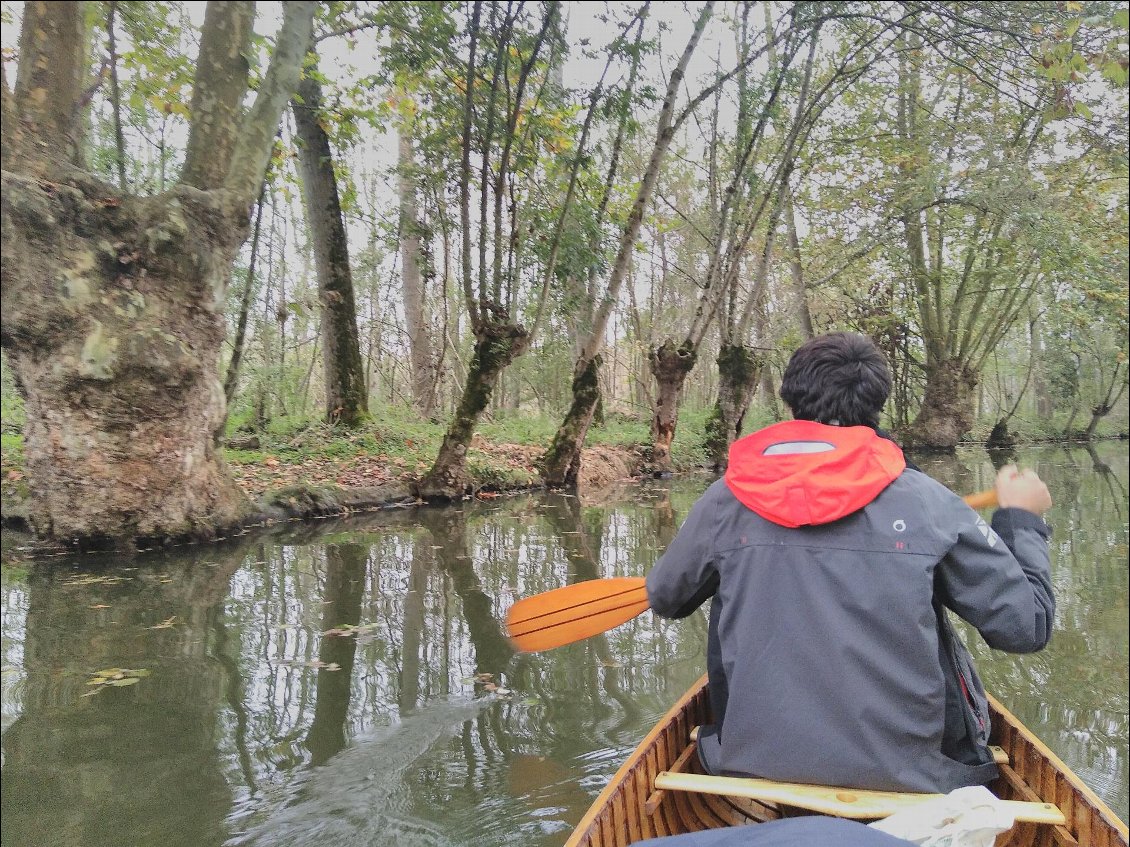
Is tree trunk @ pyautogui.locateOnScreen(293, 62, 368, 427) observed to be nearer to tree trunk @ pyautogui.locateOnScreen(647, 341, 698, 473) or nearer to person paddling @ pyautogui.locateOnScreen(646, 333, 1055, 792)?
tree trunk @ pyautogui.locateOnScreen(647, 341, 698, 473)

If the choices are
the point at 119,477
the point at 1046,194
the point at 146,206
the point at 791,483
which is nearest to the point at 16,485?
the point at 119,477

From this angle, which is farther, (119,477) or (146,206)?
(119,477)

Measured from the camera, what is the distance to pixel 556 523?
8930mm

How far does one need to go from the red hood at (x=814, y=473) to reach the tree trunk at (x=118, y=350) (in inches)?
202

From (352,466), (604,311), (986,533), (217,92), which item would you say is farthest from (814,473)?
(352,466)

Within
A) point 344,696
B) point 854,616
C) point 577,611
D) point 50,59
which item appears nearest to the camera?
point 854,616

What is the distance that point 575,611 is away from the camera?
290cm

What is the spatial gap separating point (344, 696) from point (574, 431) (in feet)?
26.6

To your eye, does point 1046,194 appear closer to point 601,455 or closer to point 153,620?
point 601,455

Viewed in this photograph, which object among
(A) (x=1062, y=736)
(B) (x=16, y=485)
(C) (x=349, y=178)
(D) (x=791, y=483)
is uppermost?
(C) (x=349, y=178)

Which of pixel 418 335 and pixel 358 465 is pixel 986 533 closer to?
pixel 358 465

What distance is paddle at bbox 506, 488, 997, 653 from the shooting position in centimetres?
282

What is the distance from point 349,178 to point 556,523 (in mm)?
6207

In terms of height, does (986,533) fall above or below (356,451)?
above
